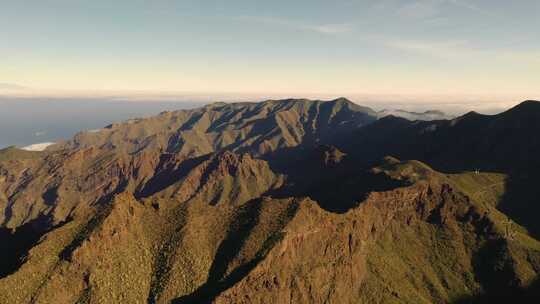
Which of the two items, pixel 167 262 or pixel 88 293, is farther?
pixel 167 262

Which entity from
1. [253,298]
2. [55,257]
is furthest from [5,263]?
[253,298]

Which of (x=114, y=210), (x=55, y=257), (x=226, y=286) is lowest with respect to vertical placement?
(x=226, y=286)

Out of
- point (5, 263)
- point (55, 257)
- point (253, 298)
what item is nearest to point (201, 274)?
point (253, 298)

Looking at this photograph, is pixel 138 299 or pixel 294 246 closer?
pixel 138 299

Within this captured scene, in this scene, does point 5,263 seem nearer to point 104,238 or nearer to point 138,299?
point 104,238

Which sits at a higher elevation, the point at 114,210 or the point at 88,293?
the point at 114,210

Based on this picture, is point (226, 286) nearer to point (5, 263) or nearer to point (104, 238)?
point (104, 238)

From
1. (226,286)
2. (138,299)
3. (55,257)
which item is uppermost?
(55,257)

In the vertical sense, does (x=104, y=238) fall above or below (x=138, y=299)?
above
